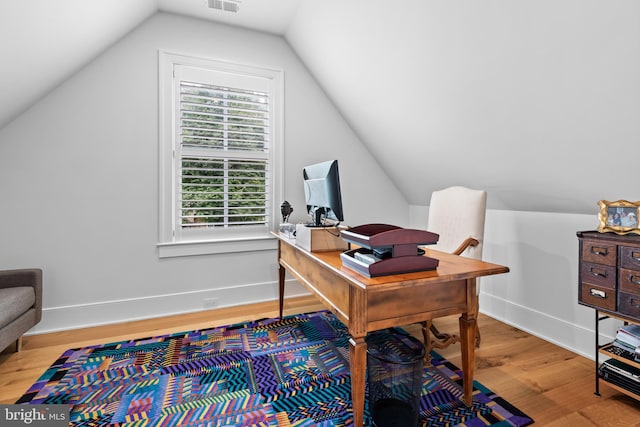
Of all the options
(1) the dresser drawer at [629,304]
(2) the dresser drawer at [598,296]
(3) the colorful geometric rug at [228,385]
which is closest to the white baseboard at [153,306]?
(3) the colorful geometric rug at [228,385]

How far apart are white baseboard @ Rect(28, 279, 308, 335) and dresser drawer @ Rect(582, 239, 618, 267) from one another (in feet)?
7.89

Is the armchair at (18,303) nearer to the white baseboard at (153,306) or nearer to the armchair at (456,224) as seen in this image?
the white baseboard at (153,306)

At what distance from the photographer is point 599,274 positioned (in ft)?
5.83

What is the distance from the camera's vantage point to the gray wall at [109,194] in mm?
2494

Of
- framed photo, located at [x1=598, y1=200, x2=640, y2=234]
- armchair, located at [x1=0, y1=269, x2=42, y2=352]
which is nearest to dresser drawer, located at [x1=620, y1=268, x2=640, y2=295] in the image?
framed photo, located at [x1=598, y1=200, x2=640, y2=234]

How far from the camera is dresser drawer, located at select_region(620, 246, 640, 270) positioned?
1606 mm

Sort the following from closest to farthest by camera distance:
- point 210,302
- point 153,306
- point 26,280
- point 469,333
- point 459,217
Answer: point 469,333
point 26,280
point 459,217
point 153,306
point 210,302

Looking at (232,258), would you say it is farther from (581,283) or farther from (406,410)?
(581,283)

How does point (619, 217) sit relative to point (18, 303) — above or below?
above

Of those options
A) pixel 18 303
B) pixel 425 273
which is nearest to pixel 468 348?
pixel 425 273

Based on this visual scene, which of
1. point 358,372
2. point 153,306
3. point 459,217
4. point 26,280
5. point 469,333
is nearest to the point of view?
point 358,372

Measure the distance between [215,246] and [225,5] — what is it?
2.14 metres

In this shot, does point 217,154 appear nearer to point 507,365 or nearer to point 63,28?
point 63,28

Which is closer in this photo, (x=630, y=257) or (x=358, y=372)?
(x=358, y=372)
